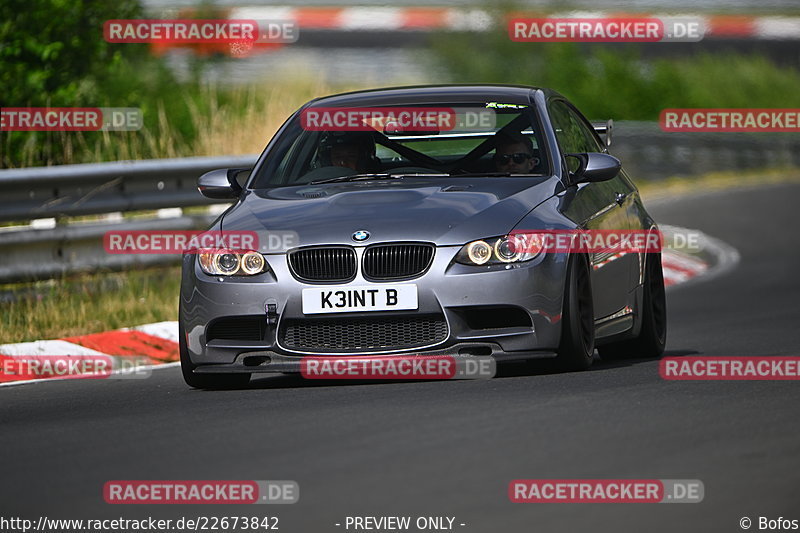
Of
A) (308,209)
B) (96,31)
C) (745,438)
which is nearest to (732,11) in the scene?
(96,31)

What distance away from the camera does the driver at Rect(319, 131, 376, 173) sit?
9883 millimetres

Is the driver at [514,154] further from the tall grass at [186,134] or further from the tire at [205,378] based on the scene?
the tall grass at [186,134]

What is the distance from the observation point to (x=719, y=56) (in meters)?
40.8

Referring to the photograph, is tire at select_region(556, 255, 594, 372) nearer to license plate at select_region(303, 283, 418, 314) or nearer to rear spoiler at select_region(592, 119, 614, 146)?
license plate at select_region(303, 283, 418, 314)

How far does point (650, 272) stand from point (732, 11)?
78.3 ft

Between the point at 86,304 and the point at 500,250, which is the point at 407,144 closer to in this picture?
the point at 500,250

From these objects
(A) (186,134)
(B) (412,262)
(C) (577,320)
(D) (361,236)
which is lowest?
(C) (577,320)

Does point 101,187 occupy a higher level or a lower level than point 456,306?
higher

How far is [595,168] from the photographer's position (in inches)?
371

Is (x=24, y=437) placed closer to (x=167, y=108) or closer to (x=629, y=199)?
(x=629, y=199)

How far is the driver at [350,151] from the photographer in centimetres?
988

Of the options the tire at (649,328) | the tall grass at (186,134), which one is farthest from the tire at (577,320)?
the tall grass at (186,134)

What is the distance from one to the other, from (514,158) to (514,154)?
0.08ft

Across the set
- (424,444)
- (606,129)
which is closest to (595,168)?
(606,129)
